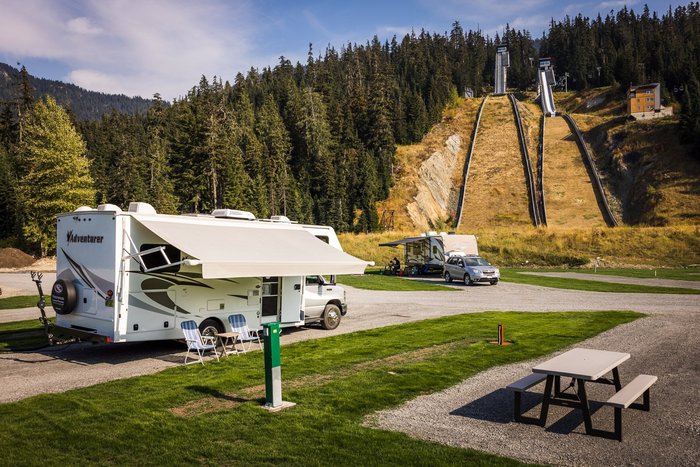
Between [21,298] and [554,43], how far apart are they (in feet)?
585

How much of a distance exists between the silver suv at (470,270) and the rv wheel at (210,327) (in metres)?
22.3

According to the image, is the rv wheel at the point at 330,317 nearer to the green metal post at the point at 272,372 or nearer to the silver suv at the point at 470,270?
the green metal post at the point at 272,372

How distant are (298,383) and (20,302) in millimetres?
19071

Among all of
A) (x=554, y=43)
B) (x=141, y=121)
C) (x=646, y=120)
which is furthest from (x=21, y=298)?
(x=554, y=43)

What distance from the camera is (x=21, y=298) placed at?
24.4m

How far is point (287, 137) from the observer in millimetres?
86062

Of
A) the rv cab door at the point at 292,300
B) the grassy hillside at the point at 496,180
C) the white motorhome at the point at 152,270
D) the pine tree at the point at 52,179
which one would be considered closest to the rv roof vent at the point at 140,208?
the white motorhome at the point at 152,270

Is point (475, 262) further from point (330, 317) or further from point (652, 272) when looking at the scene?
point (330, 317)

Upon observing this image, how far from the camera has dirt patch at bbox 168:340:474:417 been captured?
8.48 m

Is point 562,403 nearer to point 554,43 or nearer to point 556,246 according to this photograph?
point 556,246

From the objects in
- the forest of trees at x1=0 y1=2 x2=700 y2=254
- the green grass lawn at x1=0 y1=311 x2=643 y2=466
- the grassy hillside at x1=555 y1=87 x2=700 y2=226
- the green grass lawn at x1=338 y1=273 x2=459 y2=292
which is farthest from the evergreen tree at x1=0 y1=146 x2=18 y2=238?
the grassy hillside at x1=555 y1=87 x2=700 y2=226

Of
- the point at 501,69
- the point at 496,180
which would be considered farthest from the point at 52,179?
the point at 501,69

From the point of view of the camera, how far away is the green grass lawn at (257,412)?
21.2 ft

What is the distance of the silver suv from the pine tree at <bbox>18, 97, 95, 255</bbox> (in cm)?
3456
